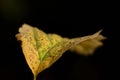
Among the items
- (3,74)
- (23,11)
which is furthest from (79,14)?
(3,74)

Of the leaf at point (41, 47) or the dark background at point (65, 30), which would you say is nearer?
the leaf at point (41, 47)

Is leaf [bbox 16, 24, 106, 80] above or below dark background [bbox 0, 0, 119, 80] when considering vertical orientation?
above

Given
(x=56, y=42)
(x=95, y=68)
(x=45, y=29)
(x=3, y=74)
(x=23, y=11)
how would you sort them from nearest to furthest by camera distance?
(x=56, y=42)
(x=3, y=74)
(x=95, y=68)
(x=23, y=11)
(x=45, y=29)

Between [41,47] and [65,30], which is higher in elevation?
[41,47]

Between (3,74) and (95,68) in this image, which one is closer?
(3,74)

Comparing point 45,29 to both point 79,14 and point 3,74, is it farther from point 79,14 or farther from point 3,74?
point 3,74
